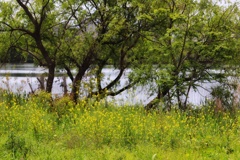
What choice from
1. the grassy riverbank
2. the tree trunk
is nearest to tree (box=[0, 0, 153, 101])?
the tree trunk

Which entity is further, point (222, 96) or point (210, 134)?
point (222, 96)

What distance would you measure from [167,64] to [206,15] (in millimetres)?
1782

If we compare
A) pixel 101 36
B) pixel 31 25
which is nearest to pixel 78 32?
pixel 101 36

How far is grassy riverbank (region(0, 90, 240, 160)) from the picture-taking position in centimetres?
526

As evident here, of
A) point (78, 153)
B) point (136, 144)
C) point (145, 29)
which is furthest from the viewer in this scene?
point (145, 29)

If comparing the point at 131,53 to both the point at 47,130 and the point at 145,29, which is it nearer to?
the point at 145,29

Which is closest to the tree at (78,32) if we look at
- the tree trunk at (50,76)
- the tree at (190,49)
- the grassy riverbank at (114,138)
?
the tree trunk at (50,76)

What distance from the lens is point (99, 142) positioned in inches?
235

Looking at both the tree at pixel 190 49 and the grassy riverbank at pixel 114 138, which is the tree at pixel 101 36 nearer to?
the tree at pixel 190 49

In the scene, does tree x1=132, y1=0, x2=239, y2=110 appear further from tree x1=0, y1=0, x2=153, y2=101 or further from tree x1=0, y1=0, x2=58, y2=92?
tree x1=0, y1=0, x2=58, y2=92

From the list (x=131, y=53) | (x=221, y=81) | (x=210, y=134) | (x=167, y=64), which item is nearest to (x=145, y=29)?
(x=131, y=53)

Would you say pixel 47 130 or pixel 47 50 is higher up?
pixel 47 50

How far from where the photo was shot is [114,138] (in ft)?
20.0

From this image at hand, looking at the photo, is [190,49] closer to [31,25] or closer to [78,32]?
[78,32]
